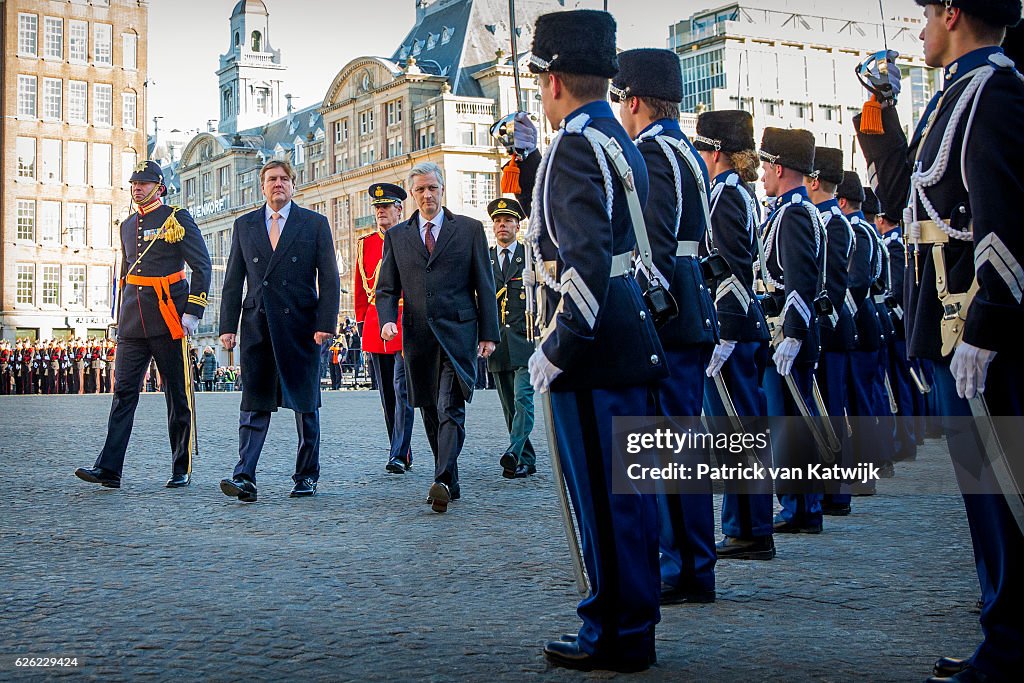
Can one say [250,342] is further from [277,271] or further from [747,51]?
[747,51]

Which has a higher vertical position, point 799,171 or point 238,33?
point 238,33

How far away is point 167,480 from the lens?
10.2 m

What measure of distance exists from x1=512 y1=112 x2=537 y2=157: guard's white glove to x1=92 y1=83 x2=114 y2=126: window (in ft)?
248

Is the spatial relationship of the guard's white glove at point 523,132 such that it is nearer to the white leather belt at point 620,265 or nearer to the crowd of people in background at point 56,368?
the white leather belt at point 620,265

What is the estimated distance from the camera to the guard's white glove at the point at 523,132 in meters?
5.80

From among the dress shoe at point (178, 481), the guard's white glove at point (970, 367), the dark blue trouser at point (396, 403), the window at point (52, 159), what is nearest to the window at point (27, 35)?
the window at point (52, 159)

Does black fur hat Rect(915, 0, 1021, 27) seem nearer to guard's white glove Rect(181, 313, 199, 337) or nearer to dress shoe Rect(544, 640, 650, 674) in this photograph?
dress shoe Rect(544, 640, 650, 674)

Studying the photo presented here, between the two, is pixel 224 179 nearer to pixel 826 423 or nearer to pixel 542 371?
pixel 826 423

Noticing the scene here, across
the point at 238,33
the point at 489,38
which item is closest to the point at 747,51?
the point at 489,38

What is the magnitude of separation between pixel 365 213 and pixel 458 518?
71751 mm

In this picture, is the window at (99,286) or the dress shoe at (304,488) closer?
the dress shoe at (304,488)

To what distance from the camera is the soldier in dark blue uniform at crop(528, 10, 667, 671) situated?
4527 mm

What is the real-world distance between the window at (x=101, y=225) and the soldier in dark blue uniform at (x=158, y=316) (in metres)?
69.9

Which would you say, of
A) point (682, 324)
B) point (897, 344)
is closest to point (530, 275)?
point (682, 324)
